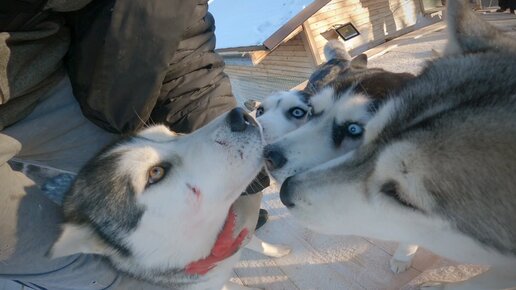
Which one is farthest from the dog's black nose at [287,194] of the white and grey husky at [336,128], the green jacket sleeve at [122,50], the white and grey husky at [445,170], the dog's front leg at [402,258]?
the dog's front leg at [402,258]

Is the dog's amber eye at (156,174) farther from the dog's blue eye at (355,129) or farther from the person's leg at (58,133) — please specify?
the dog's blue eye at (355,129)

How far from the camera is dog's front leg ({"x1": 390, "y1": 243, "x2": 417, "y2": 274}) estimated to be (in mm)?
2174

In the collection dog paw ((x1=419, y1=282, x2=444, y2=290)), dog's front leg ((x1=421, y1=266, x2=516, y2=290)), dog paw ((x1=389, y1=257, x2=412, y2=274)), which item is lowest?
dog paw ((x1=389, y1=257, x2=412, y2=274))

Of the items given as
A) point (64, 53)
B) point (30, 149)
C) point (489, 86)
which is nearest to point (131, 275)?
point (30, 149)

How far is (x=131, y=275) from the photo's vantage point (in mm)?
1966

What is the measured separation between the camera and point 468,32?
1.72 meters

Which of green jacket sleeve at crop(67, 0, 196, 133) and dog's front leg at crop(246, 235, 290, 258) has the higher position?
green jacket sleeve at crop(67, 0, 196, 133)

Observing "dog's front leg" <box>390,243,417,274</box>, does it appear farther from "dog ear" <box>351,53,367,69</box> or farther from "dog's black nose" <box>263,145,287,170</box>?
"dog ear" <box>351,53,367,69</box>

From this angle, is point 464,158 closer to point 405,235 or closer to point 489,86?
point 489,86

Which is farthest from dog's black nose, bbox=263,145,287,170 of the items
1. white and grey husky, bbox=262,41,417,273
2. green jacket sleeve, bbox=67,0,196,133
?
green jacket sleeve, bbox=67,0,196,133

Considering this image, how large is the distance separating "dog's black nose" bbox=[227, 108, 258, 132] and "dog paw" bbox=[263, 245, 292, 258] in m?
1.26

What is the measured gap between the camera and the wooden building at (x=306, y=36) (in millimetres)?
7492

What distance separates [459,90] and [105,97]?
1611 millimetres

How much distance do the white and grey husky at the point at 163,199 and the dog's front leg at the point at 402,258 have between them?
107 cm
